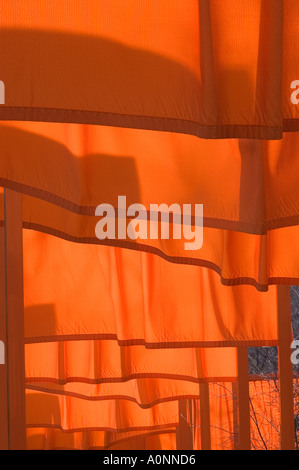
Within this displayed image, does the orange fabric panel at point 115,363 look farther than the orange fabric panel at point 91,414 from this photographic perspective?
No

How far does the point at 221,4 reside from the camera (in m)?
1.86

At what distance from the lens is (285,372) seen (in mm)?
3316

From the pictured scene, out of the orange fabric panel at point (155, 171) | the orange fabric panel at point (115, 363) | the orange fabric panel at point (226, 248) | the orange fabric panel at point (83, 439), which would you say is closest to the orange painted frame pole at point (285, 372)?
the orange fabric panel at point (226, 248)

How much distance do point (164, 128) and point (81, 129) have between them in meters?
0.75

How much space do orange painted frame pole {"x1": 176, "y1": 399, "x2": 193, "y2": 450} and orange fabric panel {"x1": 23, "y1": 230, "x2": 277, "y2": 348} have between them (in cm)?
313

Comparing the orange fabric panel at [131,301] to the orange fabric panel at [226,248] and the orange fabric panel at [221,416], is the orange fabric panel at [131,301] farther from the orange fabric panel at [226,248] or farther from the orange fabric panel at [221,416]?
the orange fabric panel at [221,416]

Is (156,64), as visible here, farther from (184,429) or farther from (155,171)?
(184,429)

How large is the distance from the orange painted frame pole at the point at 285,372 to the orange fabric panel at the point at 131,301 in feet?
2.38

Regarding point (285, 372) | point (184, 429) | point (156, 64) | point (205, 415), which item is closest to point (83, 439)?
point (184, 429)

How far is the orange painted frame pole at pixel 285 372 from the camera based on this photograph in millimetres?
3324

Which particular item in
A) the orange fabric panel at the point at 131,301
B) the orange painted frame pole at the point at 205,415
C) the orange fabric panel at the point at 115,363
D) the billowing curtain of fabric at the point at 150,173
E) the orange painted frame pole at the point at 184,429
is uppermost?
the billowing curtain of fabric at the point at 150,173

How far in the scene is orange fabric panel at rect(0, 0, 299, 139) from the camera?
1.75 metres
